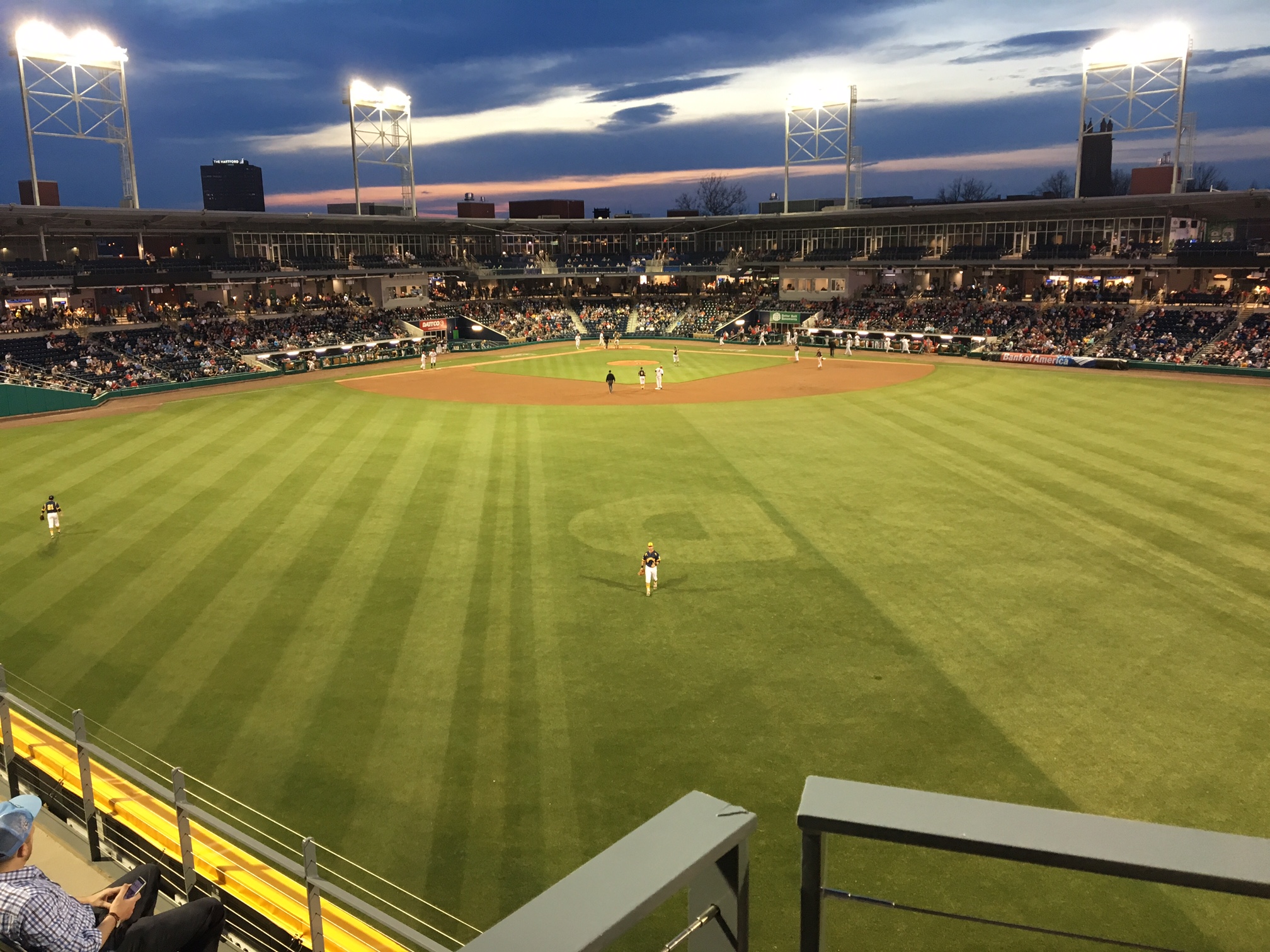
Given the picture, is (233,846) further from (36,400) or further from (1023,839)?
(36,400)

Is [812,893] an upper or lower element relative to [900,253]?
lower

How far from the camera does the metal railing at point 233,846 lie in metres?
6.07

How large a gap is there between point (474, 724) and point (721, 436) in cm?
2219

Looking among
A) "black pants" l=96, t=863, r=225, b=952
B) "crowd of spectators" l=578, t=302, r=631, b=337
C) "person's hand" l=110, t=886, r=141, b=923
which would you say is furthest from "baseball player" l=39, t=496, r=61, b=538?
"crowd of spectators" l=578, t=302, r=631, b=337

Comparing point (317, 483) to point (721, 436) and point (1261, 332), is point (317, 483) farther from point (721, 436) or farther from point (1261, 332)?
point (1261, 332)

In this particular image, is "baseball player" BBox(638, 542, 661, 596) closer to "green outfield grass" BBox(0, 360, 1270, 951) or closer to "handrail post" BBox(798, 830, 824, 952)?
"green outfield grass" BBox(0, 360, 1270, 951)

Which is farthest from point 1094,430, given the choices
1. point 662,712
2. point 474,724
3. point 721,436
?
point 474,724

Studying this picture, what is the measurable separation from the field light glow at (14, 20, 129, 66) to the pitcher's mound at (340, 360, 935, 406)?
25359 mm

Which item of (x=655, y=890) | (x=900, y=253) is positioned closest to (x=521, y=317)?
(x=900, y=253)

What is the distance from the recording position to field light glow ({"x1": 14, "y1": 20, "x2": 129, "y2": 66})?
50531 millimetres

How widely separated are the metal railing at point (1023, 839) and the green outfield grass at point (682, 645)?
745 centimetres

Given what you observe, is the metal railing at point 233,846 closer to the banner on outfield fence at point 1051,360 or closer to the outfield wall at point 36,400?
the outfield wall at point 36,400

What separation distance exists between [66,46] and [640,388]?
40.8 m

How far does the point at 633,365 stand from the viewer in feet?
195
